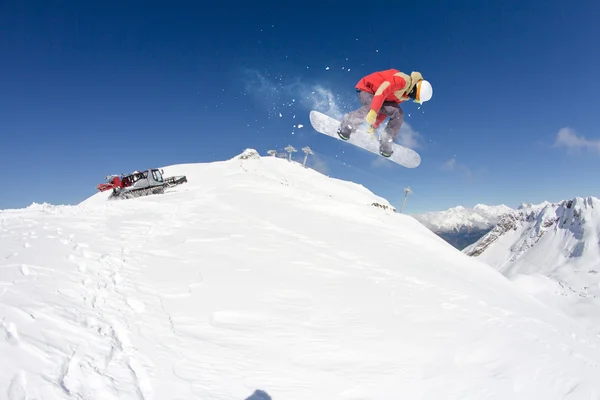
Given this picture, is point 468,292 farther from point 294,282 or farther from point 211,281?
point 211,281

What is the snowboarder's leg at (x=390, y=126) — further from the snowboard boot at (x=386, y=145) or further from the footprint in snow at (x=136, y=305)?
the footprint in snow at (x=136, y=305)

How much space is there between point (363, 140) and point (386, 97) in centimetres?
204

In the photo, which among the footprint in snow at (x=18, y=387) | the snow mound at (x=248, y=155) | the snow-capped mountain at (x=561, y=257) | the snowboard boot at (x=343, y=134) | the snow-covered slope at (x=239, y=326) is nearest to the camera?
the footprint in snow at (x=18, y=387)

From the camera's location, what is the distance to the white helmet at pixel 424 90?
22.3ft

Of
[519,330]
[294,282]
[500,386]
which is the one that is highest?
[294,282]

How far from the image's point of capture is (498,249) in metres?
197

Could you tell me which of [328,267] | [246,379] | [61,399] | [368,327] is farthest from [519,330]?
[61,399]

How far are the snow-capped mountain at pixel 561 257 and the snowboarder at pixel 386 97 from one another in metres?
96.0

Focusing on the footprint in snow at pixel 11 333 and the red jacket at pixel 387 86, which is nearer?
the footprint in snow at pixel 11 333

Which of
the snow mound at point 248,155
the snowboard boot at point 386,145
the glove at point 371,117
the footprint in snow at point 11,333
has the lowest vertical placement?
the footprint in snow at point 11,333

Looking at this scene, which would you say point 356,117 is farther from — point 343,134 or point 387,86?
point 387,86

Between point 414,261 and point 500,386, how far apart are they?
812 centimetres

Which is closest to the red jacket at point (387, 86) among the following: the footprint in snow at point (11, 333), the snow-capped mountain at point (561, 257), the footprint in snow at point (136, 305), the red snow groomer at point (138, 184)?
the footprint in snow at point (136, 305)

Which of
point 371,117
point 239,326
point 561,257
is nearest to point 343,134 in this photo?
point 371,117
